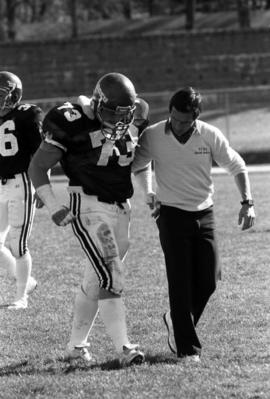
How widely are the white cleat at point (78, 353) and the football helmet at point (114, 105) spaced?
131cm

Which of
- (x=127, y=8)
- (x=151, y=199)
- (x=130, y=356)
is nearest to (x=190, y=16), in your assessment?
(x=127, y=8)

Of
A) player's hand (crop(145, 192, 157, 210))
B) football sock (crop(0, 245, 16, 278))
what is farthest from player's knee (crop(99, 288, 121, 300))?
football sock (crop(0, 245, 16, 278))

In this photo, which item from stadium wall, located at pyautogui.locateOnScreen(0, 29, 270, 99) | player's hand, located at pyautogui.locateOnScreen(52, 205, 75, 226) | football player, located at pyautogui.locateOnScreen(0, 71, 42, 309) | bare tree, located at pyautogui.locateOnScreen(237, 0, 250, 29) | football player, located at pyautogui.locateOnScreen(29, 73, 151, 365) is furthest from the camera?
bare tree, located at pyautogui.locateOnScreen(237, 0, 250, 29)

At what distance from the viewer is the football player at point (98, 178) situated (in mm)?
5203

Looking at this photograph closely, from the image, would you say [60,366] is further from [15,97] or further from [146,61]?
[146,61]

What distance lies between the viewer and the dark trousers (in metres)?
5.35

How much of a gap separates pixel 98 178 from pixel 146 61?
2615 cm

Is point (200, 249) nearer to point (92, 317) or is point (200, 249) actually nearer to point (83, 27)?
point (92, 317)

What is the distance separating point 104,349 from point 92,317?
374mm

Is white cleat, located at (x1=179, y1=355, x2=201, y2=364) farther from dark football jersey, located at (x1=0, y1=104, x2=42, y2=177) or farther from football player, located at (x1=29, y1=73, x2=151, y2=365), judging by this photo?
dark football jersey, located at (x1=0, y1=104, x2=42, y2=177)

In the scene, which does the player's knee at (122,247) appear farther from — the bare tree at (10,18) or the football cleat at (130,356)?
the bare tree at (10,18)

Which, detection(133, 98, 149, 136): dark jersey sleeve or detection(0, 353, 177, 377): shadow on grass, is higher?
detection(133, 98, 149, 136): dark jersey sleeve

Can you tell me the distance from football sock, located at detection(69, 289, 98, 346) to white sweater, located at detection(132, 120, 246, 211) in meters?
0.75

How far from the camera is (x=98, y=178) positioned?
5.32 meters
